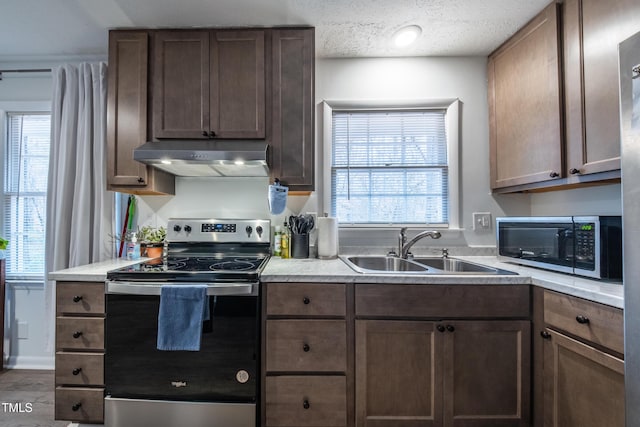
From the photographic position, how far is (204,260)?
1.82 metres

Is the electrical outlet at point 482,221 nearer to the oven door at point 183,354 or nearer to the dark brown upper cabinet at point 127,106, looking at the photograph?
the oven door at point 183,354

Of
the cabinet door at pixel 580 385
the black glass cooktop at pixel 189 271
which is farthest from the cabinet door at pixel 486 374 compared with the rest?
the black glass cooktop at pixel 189 271

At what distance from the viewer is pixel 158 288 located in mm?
1365

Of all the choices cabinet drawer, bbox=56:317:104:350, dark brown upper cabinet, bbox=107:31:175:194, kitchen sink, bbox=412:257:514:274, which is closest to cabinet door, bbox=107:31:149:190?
dark brown upper cabinet, bbox=107:31:175:194

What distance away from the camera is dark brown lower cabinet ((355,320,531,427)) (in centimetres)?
135

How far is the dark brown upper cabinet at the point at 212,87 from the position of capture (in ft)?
5.78

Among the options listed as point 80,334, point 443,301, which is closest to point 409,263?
point 443,301

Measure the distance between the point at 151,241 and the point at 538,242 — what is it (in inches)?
94.0

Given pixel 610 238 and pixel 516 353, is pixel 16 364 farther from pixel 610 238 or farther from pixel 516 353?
pixel 610 238

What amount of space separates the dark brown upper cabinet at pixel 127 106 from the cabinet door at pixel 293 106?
83 centimetres

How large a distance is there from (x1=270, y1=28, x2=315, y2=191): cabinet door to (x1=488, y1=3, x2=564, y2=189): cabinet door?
1.28 meters

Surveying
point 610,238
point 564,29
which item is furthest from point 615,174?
point 564,29

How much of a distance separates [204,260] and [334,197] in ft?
3.30

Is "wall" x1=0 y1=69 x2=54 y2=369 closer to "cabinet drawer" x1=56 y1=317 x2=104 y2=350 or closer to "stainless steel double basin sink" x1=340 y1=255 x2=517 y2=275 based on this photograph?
"cabinet drawer" x1=56 y1=317 x2=104 y2=350
